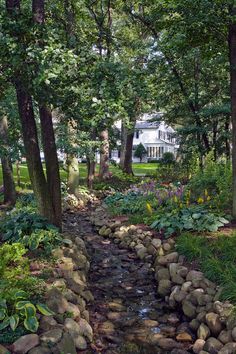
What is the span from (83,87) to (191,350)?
4149 mm

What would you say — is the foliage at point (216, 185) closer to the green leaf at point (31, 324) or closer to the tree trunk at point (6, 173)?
the green leaf at point (31, 324)

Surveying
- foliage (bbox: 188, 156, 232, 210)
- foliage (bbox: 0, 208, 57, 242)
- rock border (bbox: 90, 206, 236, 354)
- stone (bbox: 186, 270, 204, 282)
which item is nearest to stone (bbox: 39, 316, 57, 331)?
rock border (bbox: 90, 206, 236, 354)

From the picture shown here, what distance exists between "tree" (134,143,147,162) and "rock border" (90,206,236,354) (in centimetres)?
3530

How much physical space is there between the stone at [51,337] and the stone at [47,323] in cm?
10

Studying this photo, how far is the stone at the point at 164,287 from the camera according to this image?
6.12 meters

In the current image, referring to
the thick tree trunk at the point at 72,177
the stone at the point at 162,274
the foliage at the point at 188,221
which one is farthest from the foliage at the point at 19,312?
the thick tree trunk at the point at 72,177

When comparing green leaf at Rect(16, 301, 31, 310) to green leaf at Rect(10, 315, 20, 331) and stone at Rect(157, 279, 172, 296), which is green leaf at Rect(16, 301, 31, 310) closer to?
green leaf at Rect(10, 315, 20, 331)

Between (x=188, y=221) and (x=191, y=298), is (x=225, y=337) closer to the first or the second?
(x=191, y=298)

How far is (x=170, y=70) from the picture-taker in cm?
1467

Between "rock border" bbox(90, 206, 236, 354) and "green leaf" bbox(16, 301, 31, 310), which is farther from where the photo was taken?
"rock border" bbox(90, 206, 236, 354)

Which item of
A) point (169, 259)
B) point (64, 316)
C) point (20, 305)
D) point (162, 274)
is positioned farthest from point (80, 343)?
point (169, 259)

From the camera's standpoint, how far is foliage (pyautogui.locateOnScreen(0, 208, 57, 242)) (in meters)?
6.63

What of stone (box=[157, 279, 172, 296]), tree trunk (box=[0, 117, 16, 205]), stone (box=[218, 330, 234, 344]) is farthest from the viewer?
tree trunk (box=[0, 117, 16, 205])

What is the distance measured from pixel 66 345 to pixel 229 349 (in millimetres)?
1875
